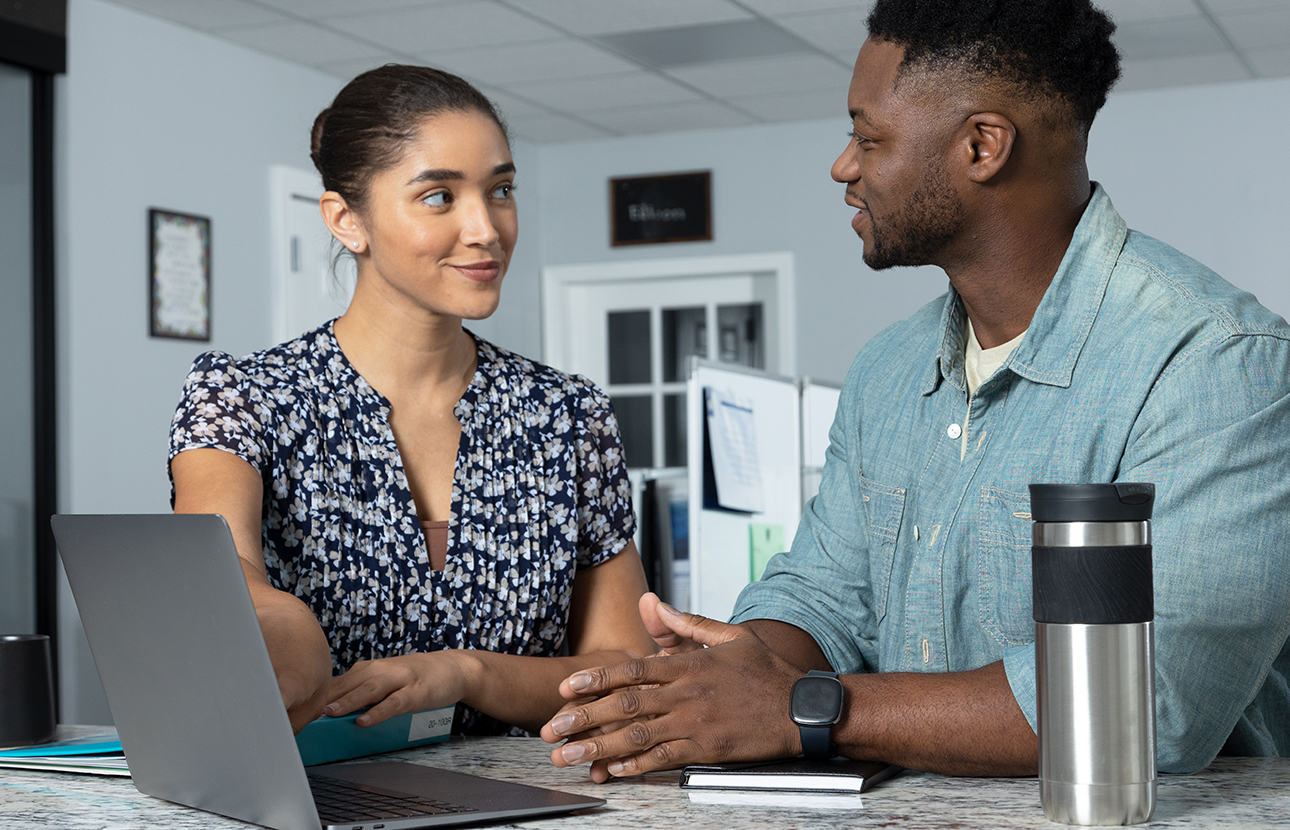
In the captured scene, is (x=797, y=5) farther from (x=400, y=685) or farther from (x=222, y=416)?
(x=400, y=685)

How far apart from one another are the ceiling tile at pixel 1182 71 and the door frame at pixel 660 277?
161 cm

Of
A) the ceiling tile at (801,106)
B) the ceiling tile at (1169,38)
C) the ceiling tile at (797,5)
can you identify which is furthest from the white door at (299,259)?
the ceiling tile at (1169,38)

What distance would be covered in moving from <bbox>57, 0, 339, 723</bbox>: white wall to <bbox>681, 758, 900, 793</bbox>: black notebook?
10.7 feet

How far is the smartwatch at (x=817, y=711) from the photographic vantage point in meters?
1.08

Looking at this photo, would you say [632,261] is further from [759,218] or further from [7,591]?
[7,591]

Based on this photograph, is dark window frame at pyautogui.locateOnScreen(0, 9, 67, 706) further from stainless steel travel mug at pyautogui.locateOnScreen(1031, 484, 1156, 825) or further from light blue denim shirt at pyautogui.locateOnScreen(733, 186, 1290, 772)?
stainless steel travel mug at pyautogui.locateOnScreen(1031, 484, 1156, 825)

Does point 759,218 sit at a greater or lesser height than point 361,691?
greater

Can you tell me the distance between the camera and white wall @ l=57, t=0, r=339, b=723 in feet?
12.9

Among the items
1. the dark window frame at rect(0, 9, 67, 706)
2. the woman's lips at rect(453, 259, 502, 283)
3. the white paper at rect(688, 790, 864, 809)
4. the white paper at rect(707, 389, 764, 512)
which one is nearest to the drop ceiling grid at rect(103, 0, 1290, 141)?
the dark window frame at rect(0, 9, 67, 706)

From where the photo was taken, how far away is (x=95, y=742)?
129 centimetres

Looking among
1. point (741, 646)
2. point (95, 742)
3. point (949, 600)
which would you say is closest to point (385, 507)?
point (95, 742)

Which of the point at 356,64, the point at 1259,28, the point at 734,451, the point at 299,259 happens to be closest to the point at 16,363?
the point at 299,259

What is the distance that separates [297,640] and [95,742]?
0.34 metres

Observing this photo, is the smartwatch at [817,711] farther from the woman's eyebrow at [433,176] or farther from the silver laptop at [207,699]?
the woman's eyebrow at [433,176]
